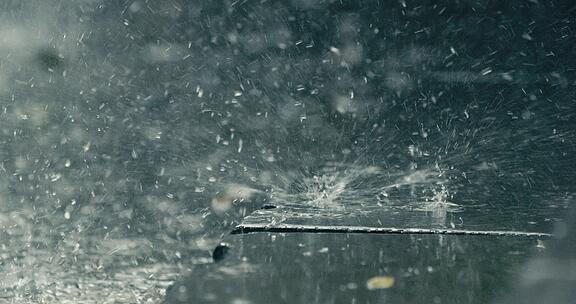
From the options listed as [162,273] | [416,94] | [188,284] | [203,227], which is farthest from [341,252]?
[416,94]

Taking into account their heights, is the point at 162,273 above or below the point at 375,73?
below

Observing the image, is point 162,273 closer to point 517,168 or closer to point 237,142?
point 237,142

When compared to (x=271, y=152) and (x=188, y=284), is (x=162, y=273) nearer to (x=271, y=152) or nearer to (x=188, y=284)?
(x=271, y=152)

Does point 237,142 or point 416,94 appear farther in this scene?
point 237,142

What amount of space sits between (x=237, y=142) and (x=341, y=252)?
7.66 metres

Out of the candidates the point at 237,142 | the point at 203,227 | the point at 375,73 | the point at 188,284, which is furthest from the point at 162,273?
the point at 188,284

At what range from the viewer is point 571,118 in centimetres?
832

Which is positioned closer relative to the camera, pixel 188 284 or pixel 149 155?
pixel 188 284

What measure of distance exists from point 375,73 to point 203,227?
118 inches

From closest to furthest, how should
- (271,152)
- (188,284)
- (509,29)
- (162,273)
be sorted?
(188,284)
(162,273)
(509,29)
(271,152)

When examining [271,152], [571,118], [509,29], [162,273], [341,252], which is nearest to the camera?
[341,252]

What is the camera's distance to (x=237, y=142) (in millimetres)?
9125

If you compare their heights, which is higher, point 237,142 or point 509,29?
point 509,29

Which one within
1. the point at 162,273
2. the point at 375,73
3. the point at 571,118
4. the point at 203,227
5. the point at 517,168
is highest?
the point at 375,73
